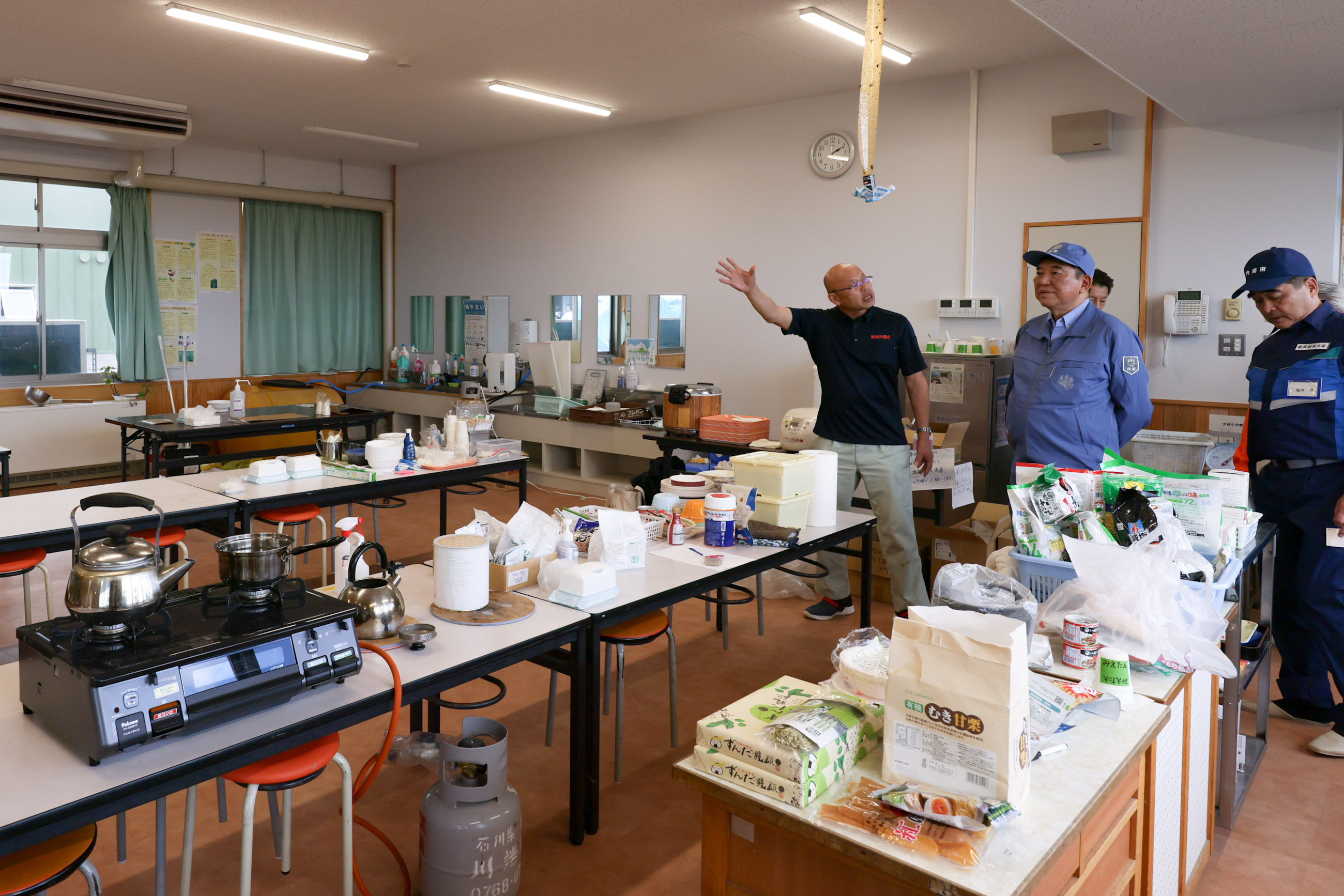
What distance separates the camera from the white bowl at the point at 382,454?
4.14m

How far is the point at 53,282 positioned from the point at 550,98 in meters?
4.67

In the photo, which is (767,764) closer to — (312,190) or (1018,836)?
(1018,836)

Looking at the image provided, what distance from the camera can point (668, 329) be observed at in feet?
23.6

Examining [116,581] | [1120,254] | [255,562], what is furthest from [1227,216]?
[116,581]

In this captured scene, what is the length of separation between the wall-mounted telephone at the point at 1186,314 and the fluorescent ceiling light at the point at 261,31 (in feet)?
15.5

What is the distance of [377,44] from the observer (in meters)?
5.11

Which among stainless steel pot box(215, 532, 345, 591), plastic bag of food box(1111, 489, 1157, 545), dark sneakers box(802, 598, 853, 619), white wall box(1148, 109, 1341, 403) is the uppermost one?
white wall box(1148, 109, 1341, 403)

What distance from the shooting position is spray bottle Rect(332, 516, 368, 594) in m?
2.26

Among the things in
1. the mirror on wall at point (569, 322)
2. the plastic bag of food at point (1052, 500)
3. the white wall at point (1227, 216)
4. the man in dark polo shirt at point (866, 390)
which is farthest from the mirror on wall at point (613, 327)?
the plastic bag of food at point (1052, 500)

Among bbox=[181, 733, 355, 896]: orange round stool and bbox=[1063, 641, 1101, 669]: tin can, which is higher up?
bbox=[1063, 641, 1101, 669]: tin can

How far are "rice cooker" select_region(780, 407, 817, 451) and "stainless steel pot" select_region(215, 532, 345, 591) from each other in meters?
3.53

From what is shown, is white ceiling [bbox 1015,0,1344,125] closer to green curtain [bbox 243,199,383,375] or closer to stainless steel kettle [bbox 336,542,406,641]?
stainless steel kettle [bbox 336,542,406,641]

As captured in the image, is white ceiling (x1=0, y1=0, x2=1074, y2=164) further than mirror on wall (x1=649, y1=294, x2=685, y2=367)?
No

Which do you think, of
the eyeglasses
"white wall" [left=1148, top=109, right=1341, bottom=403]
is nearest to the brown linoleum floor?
the eyeglasses
